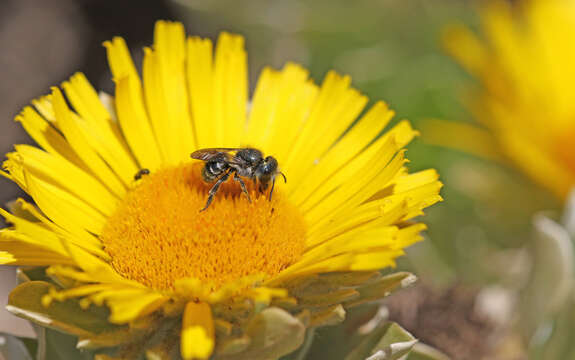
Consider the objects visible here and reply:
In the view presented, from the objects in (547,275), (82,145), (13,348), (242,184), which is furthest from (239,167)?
(547,275)

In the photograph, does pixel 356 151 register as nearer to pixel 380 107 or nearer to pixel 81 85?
pixel 380 107

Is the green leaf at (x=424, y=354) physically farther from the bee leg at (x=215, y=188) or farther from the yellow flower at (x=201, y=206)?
the bee leg at (x=215, y=188)

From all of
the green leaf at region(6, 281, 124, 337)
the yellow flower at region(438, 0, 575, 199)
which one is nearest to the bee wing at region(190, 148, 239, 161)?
the green leaf at region(6, 281, 124, 337)

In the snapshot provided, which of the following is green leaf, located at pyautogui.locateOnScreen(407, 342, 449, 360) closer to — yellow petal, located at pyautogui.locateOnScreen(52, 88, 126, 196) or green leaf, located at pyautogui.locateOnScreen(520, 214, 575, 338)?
green leaf, located at pyautogui.locateOnScreen(520, 214, 575, 338)

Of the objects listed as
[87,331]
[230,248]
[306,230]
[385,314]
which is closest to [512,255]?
[385,314]

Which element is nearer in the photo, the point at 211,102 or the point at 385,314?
the point at 385,314

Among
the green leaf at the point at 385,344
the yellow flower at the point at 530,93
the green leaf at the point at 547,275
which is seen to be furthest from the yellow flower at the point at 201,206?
the yellow flower at the point at 530,93
